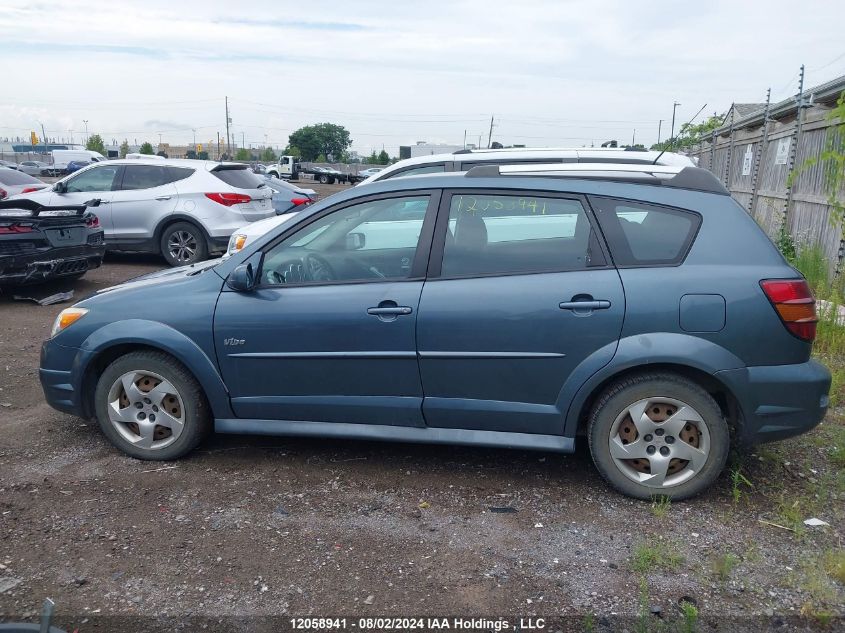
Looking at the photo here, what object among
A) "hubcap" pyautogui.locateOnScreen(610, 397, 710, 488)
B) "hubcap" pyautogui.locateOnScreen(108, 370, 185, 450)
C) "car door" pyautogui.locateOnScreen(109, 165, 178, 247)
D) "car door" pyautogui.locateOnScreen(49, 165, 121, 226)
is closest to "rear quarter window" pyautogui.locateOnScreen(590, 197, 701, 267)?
"hubcap" pyautogui.locateOnScreen(610, 397, 710, 488)

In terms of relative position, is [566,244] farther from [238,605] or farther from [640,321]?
[238,605]

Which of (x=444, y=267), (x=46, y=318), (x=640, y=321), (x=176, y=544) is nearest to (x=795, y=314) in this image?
(x=640, y=321)

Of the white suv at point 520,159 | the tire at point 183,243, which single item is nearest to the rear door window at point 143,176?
the tire at point 183,243

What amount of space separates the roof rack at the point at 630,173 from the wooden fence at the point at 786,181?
3.26m

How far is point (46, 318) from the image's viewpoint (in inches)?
323

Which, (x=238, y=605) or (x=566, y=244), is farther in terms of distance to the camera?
(x=566, y=244)

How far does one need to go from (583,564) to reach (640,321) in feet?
3.97

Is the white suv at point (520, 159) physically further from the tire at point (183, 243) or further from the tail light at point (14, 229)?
the tire at point (183, 243)

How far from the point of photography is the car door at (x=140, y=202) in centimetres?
1139

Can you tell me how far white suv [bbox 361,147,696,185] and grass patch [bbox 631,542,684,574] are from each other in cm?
402

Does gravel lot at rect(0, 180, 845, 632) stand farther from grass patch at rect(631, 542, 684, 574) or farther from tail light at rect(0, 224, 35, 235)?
tail light at rect(0, 224, 35, 235)

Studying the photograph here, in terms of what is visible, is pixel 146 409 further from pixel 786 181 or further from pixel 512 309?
pixel 786 181

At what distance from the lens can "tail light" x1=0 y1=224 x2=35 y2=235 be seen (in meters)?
8.33

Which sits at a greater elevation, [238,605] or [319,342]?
[319,342]
